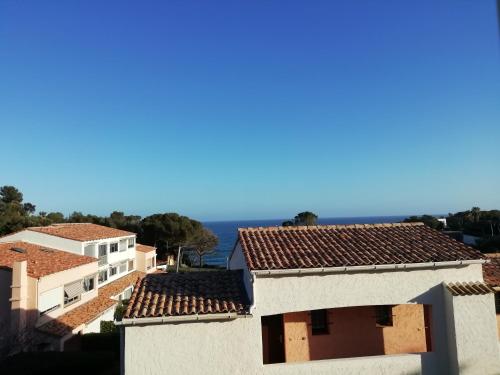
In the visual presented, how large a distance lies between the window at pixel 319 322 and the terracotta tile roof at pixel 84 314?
10392 millimetres

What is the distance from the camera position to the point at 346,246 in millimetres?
13703

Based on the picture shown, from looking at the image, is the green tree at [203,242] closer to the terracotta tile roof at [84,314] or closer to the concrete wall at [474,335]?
the terracotta tile roof at [84,314]

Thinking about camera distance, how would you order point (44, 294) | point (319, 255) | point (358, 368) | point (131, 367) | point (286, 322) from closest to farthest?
point (131, 367) → point (358, 368) → point (319, 255) → point (286, 322) → point (44, 294)

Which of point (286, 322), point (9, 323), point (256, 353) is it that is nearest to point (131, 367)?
point (256, 353)

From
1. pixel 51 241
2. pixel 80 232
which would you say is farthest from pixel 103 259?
pixel 51 241

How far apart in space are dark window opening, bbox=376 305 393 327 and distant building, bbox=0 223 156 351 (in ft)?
62.2

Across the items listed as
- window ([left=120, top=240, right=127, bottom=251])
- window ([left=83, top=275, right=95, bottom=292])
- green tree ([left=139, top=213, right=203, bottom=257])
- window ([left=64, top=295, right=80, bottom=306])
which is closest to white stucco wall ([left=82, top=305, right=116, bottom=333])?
window ([left=64, top=295, right=80, bottom=306])

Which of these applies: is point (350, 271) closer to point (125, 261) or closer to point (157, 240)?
point (125, 261)

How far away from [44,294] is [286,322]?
18.6 m

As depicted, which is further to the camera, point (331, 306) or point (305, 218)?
point (305, 218)

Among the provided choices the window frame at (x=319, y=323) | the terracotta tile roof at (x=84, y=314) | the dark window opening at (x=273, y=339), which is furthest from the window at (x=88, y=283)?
the window frame at (x=319, y=323)

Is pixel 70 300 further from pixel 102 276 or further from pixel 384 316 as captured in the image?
pixel 384 316

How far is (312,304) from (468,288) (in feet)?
16.4

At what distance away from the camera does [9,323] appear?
22844mm
